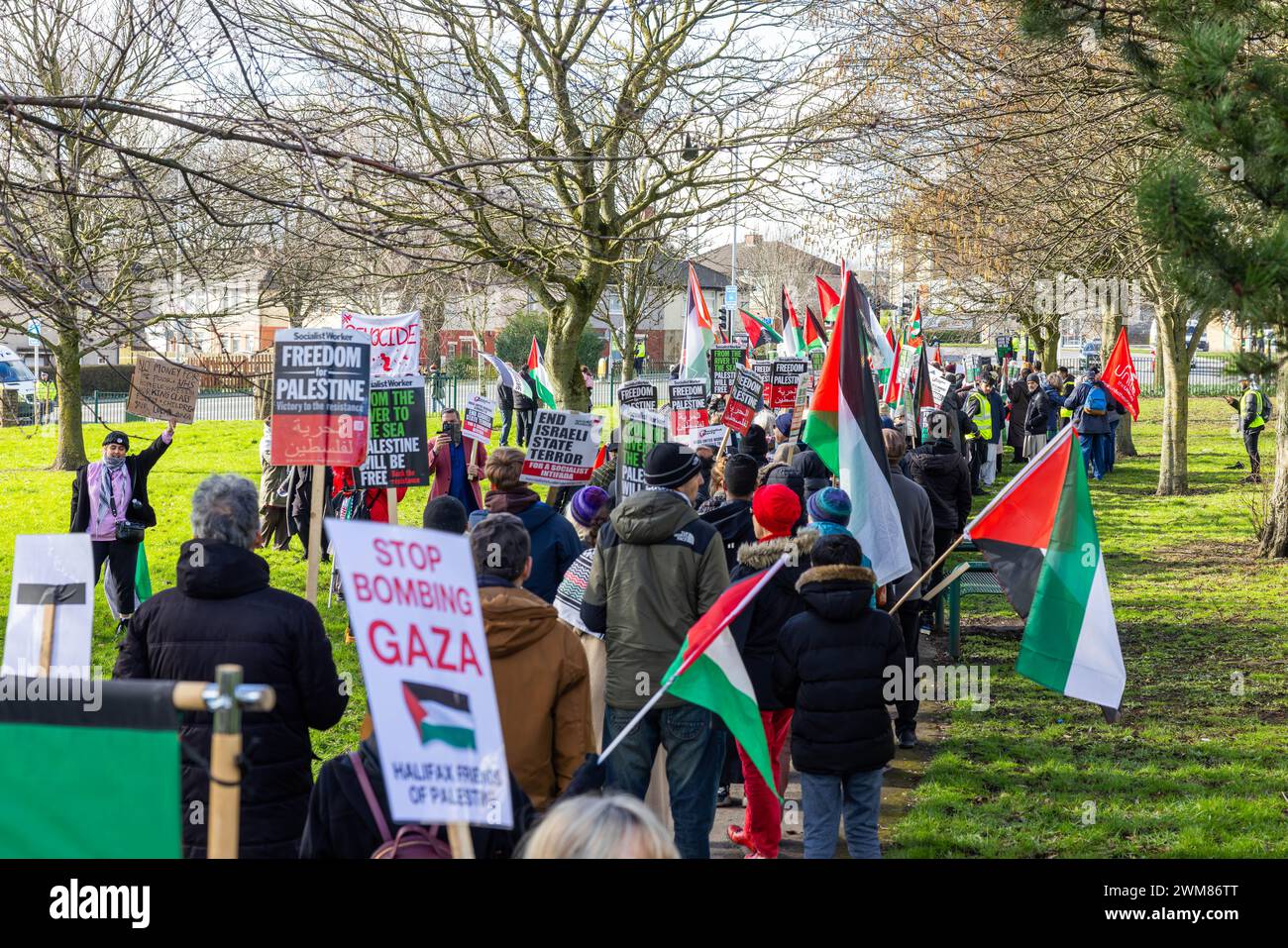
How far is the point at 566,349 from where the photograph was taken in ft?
55.8

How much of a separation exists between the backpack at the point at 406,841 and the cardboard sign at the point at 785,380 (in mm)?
14160

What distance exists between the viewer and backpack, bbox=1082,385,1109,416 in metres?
23.4

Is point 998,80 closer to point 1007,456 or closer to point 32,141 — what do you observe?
point 32,141

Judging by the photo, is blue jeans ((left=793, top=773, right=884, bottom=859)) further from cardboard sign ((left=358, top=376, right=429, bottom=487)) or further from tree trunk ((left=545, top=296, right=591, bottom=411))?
tree trunk ((left=545, top=296, right=591, bottom=411))

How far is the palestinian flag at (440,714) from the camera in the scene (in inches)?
107

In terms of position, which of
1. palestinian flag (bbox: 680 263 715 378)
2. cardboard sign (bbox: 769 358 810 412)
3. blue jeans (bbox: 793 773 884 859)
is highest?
palestinian flag (bbox: 680 263 715 378)

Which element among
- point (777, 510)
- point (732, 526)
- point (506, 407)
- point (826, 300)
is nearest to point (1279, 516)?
point (826, 300)

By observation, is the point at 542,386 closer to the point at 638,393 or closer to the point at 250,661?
the point at 638,393

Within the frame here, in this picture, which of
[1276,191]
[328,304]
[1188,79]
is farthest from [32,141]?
[328,304]

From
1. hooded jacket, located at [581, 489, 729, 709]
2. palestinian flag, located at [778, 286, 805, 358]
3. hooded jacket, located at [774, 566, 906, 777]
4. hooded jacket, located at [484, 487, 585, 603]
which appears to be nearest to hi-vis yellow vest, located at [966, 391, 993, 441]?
palestinian flag, located at [778, 286, 805, 358]

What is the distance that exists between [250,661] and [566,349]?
12.9 metres

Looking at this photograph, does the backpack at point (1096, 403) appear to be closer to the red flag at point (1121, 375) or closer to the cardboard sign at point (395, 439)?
the red flag at point (1121, 375)

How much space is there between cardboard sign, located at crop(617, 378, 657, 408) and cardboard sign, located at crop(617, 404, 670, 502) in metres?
1.69

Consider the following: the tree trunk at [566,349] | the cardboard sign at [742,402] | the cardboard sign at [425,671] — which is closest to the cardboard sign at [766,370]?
the tree trunk at [566,349]
